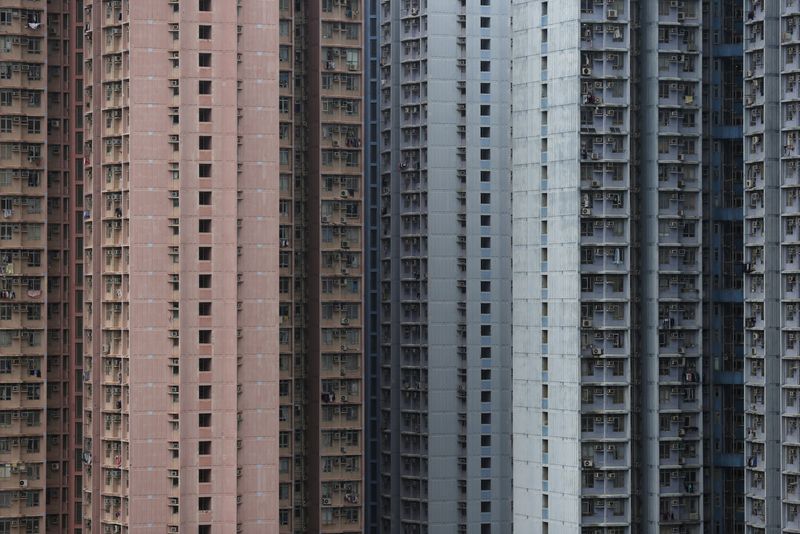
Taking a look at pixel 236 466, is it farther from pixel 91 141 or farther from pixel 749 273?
pixel 749 273

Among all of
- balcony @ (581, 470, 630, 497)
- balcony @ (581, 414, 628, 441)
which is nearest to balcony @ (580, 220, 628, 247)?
balcony @ (581, 414, 628, 441)

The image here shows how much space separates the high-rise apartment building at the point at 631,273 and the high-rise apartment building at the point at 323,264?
13.0 metres

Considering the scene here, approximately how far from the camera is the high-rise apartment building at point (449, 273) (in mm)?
132250

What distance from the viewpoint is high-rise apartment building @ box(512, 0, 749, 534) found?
341 feet

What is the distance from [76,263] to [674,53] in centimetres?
3672

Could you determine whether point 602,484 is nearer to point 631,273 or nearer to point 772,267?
point 631,273

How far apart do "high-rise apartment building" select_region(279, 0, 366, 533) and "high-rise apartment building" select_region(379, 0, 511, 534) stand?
16550 millimetres

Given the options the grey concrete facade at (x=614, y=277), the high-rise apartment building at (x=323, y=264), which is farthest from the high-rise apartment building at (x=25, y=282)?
the grey concrete facade at (x=614, y=277)

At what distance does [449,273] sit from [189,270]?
134ft

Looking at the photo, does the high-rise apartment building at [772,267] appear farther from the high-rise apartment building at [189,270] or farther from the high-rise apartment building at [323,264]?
the high-rise apartment building at [323,264]

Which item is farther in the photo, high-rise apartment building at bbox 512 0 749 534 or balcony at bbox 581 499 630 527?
high-rise apartment building at bbox 512 0 749 534

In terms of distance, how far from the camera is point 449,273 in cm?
13362

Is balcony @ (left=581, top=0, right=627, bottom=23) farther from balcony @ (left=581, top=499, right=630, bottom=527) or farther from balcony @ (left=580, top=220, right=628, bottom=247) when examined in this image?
balcony @ (left=581, top=499, right=630, bottom=527)

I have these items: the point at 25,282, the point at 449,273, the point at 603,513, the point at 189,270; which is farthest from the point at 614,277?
the point at 25,282
